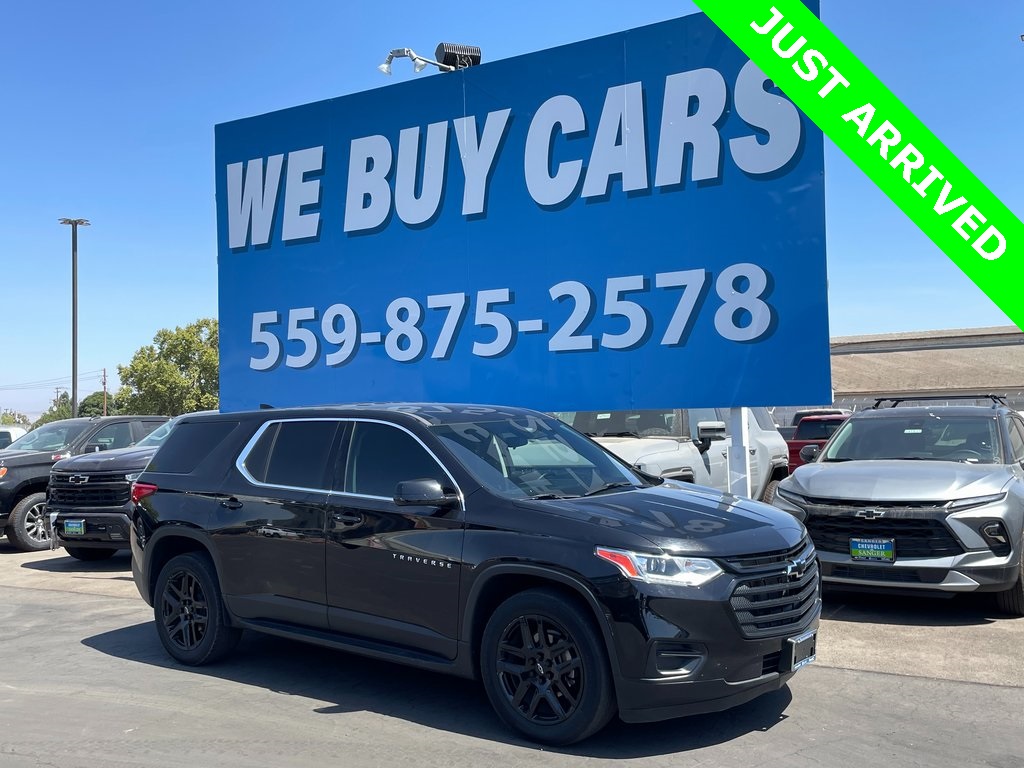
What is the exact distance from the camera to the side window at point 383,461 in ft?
18.3

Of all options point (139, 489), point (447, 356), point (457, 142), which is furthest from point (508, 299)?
point (139, 489)

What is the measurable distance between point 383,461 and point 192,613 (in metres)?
2.07

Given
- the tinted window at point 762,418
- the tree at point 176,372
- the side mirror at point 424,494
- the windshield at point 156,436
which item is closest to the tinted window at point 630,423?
the tinted window at point 762,418

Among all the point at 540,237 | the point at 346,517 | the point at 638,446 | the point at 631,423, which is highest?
the point at 540,237

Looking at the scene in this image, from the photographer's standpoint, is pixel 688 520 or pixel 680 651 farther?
pixel 688 520

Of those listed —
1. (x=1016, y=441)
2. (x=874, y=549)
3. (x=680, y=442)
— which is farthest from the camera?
(x=680, y=442)

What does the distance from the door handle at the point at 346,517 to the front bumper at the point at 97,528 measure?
652 centimetres

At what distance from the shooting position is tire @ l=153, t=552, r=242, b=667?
6.48 meters

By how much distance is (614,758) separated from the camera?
180 inches

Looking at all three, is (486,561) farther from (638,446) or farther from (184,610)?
(638,446)

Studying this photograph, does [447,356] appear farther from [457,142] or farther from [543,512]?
[543,512]

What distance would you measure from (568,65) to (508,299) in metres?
2.81

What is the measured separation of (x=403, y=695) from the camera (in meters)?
5.81

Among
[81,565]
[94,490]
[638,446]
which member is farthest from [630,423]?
[81,565]
